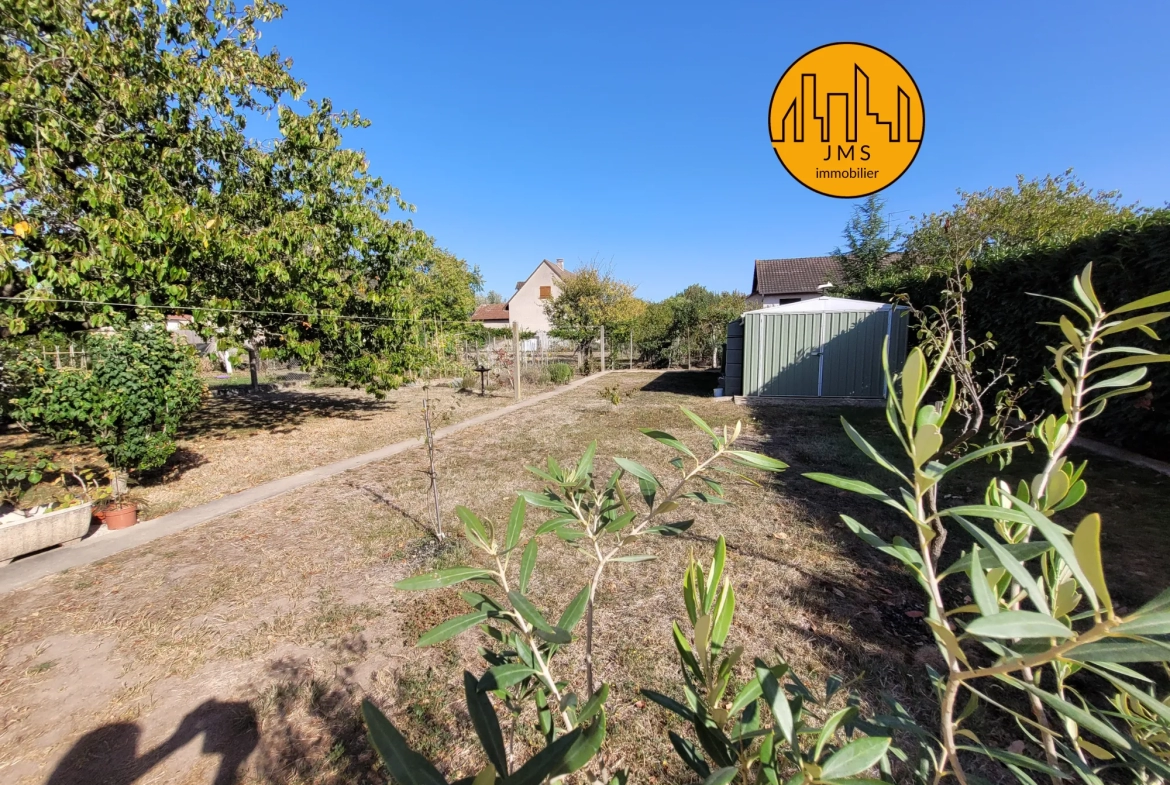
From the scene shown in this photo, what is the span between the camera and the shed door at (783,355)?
10.7 meters

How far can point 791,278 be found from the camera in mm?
26828

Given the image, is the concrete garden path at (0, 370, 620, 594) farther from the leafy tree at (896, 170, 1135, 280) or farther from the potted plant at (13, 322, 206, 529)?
the leafy tree at (896, 170, 1135, 280)

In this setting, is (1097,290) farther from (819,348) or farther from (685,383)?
(685,383)

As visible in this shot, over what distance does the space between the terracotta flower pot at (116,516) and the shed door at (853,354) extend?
11805 millimetres

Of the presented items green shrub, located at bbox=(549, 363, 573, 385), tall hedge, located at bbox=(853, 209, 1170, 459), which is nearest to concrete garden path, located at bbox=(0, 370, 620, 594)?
tall hedge, located at bbox=(853, 209, 1170, 459)

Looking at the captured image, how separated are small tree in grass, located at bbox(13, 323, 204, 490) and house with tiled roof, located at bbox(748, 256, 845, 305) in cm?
2520

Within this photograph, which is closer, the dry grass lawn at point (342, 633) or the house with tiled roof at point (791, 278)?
the dry grass lawn at point (342, 633)

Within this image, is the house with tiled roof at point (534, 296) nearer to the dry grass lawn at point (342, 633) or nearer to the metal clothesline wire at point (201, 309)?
the metal clothesline wire at point (201, 309)

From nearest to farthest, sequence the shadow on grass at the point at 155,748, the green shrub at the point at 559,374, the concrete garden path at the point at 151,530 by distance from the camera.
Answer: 1. the shadow on grass at the point at 155,748
2. the concrete garden path at the point at 151,530
3. the green shrub at the point at 559,374

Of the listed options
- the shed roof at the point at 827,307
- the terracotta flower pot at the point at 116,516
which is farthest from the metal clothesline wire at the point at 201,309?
the shed roof at the point at 827,307

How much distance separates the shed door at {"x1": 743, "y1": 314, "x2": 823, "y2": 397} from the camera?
10734 millimetres

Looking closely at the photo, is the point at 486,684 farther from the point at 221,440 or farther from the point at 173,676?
the point at 221,440

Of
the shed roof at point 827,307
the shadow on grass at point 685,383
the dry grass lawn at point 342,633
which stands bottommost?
the dry grass lawn at point 342,633

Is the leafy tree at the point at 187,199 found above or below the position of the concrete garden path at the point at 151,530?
above
